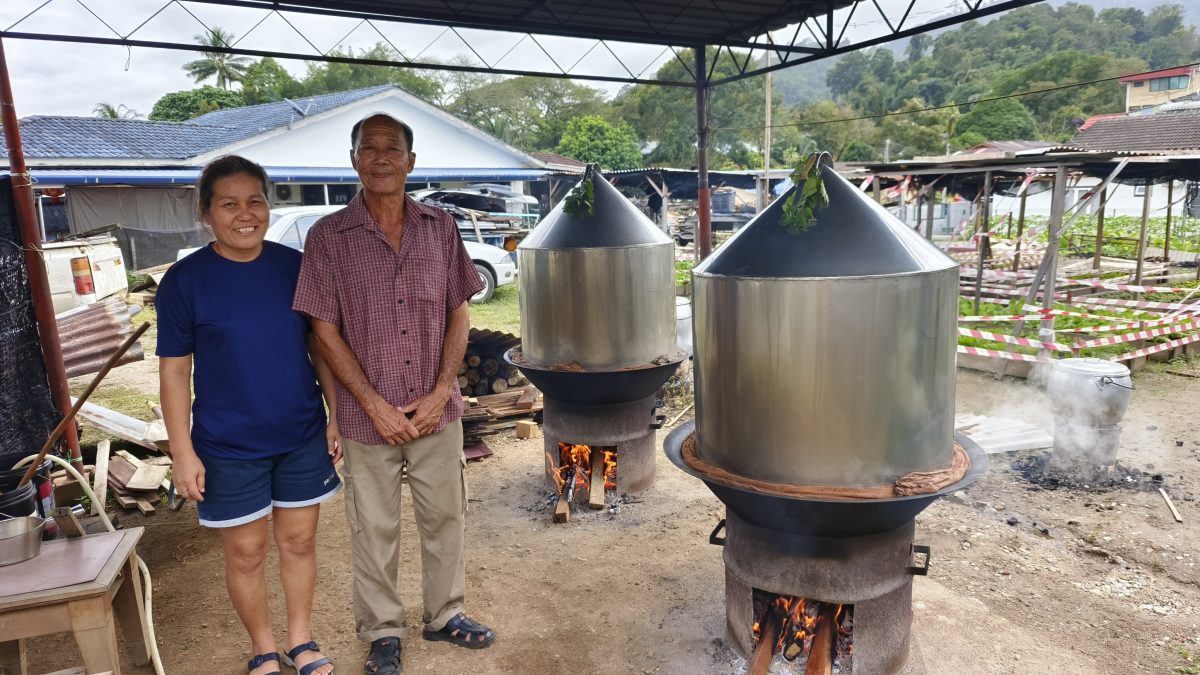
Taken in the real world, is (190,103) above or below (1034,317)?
above

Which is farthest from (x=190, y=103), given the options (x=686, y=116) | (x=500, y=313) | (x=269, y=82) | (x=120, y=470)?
(x=120, y=470)

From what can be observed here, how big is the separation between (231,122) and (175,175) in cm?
918

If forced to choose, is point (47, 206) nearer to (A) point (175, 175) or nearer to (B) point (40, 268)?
(A) point (175, 175)

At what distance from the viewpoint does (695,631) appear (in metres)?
3.39

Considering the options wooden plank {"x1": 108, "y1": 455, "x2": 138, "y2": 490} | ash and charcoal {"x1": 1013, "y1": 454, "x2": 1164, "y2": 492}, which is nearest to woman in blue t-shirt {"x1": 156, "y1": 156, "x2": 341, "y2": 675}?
wooden plank {"x1": 108, "y1": 455, "x2": 138, "y2": 490}

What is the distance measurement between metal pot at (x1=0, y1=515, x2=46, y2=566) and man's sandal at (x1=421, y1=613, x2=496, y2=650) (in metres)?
1.58

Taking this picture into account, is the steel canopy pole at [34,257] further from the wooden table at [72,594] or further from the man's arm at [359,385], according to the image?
the man's arm at [359,385]

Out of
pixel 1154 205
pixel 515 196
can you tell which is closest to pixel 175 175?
pixel 515 196

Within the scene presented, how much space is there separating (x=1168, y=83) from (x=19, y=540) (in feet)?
227

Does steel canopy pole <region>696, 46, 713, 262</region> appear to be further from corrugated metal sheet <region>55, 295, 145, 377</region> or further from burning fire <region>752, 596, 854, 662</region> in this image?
burning fire <region>752, 596, 854, 662</region>

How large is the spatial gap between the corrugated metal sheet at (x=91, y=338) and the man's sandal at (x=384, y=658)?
340 centimetres

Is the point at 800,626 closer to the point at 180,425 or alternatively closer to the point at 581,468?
the point at 581,468

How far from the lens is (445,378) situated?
3.04 metres

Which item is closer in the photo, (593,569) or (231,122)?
(593,569)
